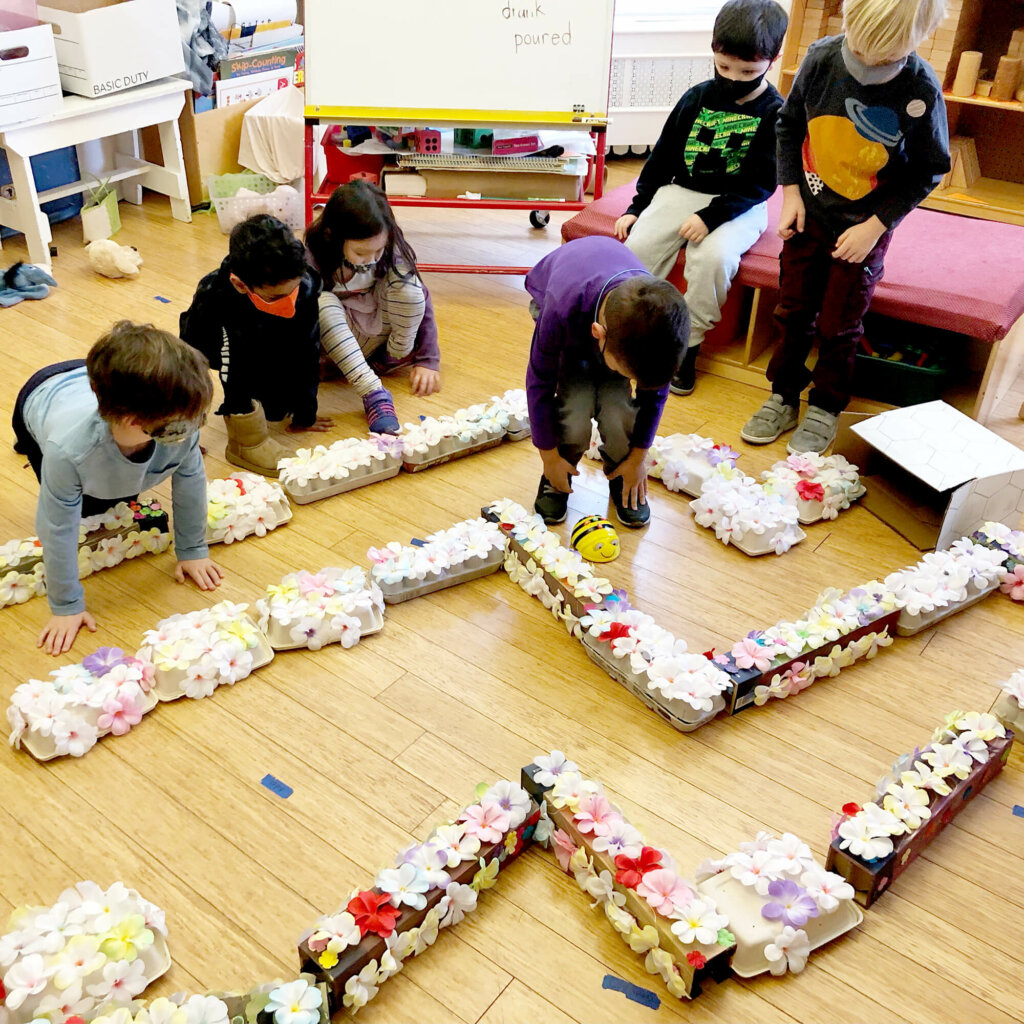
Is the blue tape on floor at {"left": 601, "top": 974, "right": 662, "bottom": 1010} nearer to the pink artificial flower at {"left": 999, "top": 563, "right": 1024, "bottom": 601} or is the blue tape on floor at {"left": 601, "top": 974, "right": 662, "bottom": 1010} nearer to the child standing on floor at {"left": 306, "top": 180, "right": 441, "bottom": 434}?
the pink artificial flower at {"left": 999, "top": 563, "right": 1024, "bottom": 601}

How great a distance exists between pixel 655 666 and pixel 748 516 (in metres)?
0.57

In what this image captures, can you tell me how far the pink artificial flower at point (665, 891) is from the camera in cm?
141

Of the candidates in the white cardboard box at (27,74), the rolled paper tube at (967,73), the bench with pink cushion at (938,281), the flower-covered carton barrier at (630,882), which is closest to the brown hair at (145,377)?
the flower-covered carton barrier at (630,882)

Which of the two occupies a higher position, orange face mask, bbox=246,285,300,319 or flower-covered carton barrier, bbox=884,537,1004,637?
orange face mask, bbox=246,285,300,319

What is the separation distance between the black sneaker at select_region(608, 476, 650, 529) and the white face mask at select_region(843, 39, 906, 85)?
1.02m

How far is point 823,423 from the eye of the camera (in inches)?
103

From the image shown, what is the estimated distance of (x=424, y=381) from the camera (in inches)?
111

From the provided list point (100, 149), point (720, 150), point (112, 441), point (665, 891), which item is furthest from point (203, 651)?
point (100, 149)

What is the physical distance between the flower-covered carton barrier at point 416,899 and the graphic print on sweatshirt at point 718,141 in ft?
6.34

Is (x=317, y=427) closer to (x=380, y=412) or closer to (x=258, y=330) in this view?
(x=380, y=412)

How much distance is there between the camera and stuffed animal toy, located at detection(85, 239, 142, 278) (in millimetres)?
3336

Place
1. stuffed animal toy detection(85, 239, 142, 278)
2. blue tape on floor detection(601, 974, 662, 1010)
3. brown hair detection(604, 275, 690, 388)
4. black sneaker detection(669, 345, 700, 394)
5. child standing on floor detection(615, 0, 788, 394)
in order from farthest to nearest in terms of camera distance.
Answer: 1. stuffed animal toy detection(85, 239, 142, 278)
2. black sneaker detection(669, 345, 700, 394)
3. child standing on floor detection(615, 0, 788, 394)
4. brown hair detection(604, 275, 690, 388)
5. blue tape on floor detection(601, 974, 662, 1010)

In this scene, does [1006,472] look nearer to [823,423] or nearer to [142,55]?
[823,423]

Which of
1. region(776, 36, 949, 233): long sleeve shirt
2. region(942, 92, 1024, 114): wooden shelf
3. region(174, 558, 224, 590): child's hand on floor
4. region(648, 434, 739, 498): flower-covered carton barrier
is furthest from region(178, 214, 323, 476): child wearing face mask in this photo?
region(942, 92, 1024, 114): wooden shelf
